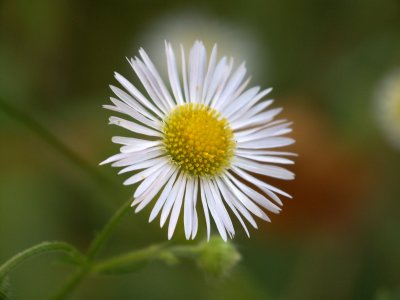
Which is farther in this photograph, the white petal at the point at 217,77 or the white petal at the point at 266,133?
the white petal at the point at 217,77

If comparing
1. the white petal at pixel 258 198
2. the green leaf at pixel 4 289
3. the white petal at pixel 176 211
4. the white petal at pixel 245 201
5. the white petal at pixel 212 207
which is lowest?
the green leaf at pixel 4 289

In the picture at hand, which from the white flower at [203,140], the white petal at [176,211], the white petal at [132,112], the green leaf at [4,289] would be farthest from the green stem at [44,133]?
the green leaf at [4,289]

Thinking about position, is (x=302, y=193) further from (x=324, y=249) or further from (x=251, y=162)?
(x=251, y=162)

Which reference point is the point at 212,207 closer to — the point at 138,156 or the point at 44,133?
the point at 138,156

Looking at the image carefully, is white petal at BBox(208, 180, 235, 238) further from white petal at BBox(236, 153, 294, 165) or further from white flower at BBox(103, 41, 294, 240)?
white petal at BBox(236, 153, 294, 165)

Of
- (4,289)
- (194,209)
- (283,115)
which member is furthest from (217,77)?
(283,115)

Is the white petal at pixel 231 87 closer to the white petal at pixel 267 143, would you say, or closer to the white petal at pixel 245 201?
the white petal at pixel 267 143

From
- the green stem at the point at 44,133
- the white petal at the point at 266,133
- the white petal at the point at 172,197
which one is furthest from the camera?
the green stem at the point at 44,133
